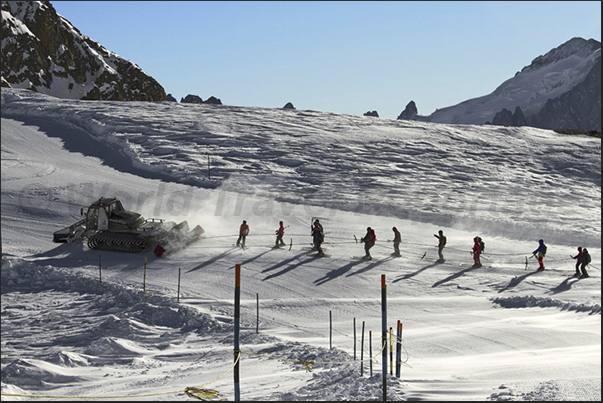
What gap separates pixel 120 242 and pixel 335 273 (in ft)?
24.1

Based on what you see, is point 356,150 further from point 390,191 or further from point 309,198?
point 309,198

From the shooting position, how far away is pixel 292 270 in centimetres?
1986

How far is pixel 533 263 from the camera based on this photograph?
22.7m

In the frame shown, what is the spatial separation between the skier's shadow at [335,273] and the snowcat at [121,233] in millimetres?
5342

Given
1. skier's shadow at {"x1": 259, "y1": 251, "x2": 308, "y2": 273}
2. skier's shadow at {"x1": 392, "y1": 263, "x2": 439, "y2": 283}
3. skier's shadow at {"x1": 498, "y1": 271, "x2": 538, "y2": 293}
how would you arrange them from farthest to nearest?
skier's shadow at {"x1": 259, "y1": 251, "x2": 308, "y2": 273} → skier's shadow at {"x1": 392, "y1": 263, "x2": 439, "y2": 283} → skier's shadow at {"x1": 498, "y1": 271, "x2": 538, "y2": 293}

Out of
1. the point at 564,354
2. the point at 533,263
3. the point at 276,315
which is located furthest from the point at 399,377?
the point at 533,263

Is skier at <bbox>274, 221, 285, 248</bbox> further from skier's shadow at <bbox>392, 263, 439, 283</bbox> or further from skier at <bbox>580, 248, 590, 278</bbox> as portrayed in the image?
skier at <bbox>580, 248, 590, 278</bbox>

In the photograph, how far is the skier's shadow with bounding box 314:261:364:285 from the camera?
19.0 m

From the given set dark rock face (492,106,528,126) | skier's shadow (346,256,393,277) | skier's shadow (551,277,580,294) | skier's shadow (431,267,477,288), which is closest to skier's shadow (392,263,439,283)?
skier's shadow (431,267,477,288)

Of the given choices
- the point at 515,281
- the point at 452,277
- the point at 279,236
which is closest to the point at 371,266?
the point at 452,277

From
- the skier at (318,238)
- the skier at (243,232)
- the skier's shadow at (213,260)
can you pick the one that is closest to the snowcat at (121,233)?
the skier's shadow at (213,260)

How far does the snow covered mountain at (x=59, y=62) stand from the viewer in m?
101

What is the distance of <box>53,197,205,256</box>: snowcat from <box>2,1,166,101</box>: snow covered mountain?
8238cm

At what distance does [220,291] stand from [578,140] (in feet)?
137
